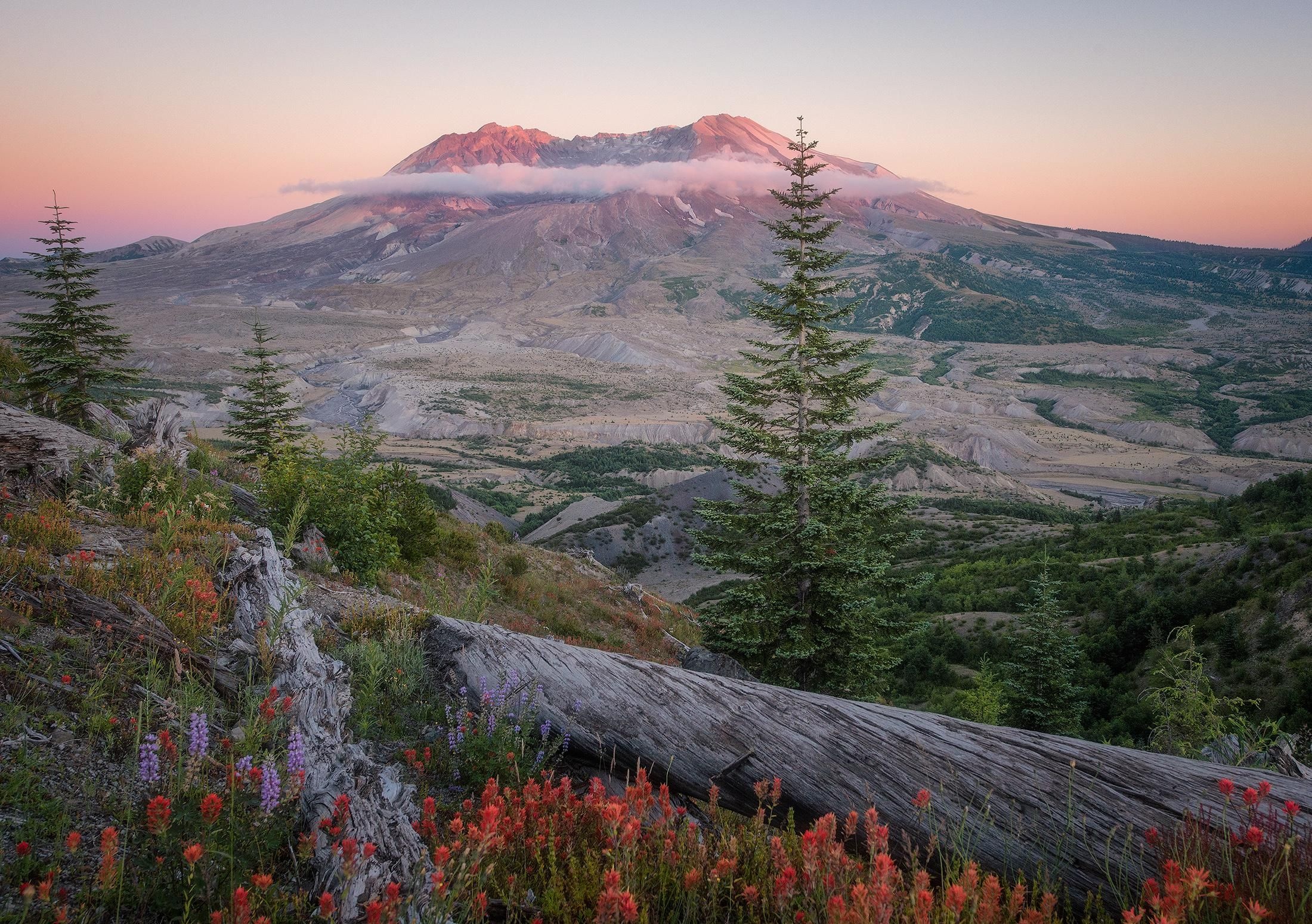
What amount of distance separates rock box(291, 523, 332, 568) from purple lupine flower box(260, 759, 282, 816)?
235 inches

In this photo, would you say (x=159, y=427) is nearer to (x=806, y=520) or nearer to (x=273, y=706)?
(x=273, y=706)

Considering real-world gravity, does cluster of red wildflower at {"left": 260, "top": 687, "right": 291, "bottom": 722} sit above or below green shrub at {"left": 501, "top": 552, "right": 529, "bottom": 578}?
above

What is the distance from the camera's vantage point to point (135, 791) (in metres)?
2.68

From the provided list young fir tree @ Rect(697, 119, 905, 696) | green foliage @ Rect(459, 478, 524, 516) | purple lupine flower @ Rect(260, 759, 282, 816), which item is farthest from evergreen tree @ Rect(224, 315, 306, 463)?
green foliage @ Rect(459, 478, 524, 516)

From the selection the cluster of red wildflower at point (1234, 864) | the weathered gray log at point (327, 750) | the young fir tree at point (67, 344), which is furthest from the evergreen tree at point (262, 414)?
the cluster of red wildflower at point (1234, 864)

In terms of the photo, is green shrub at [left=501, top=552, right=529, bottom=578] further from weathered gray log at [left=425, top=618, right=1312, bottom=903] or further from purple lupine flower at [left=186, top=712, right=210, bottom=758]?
purple lupine flower at [left=186, top=712, right=210, bottom=758]

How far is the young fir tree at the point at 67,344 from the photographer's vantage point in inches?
660

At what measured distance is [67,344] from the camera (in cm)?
1772

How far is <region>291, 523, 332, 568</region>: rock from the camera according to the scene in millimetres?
7883

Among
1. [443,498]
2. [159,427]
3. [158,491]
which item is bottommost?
[443,498]

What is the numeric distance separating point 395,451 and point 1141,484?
10603 cm

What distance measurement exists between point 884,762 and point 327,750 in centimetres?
272

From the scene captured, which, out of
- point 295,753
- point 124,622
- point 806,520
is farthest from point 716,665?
point 295,753

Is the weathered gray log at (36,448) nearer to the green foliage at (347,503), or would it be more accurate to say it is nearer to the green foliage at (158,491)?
the green foliage at (158,491)
